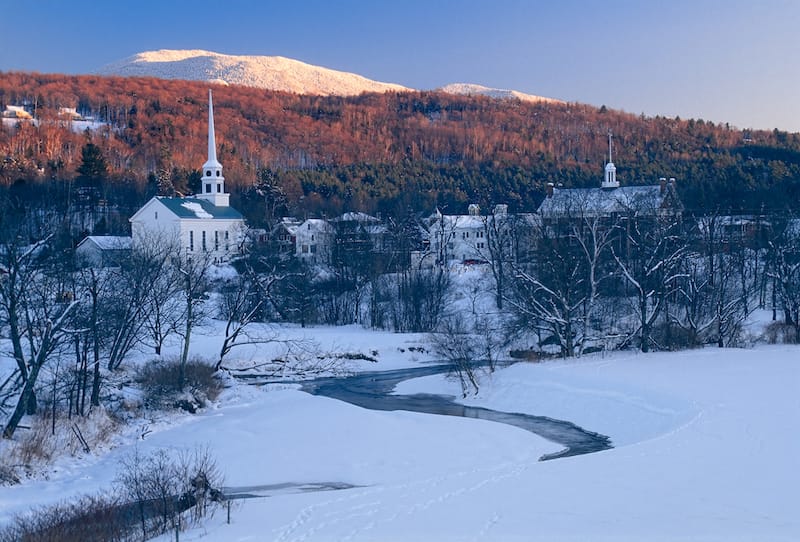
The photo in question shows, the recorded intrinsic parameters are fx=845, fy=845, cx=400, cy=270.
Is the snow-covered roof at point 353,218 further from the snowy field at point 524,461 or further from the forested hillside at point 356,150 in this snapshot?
the snowy field at point 524,461

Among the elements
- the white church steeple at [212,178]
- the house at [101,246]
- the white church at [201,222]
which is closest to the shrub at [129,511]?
the house at [101,246]

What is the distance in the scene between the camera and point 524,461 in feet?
61.5

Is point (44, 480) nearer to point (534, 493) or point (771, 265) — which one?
point (534, 493)

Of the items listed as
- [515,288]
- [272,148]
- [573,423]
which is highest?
[272,148]

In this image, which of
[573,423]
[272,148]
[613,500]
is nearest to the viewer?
[613,500]

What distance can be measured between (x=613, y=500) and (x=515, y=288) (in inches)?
929

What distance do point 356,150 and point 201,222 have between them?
68217 mm

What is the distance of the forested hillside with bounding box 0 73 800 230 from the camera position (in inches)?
2950

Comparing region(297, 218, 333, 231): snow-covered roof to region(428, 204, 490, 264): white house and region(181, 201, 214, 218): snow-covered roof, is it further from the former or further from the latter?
region(428, 204, 490, 264): white house

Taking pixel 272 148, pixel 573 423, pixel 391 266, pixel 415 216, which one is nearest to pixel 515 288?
pixel 573 423

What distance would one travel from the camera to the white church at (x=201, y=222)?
196ft

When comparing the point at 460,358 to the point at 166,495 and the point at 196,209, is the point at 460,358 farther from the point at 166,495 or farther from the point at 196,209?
the point at 196,209

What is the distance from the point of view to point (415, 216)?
7144cm

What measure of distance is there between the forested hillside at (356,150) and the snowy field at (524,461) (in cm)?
3410
